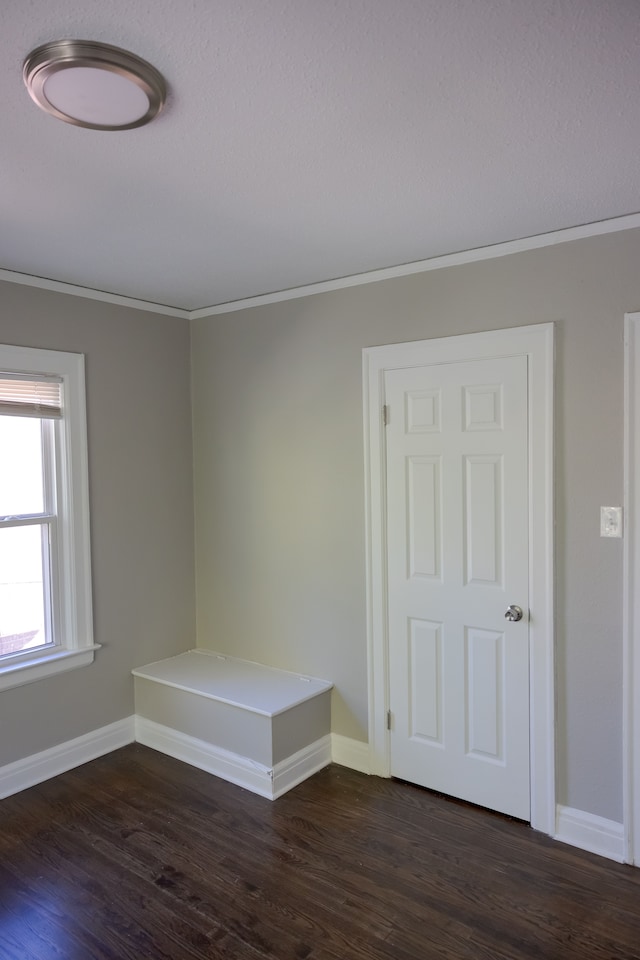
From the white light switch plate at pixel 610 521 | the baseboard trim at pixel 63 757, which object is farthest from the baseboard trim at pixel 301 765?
the white light switch plate at pixel 610 521

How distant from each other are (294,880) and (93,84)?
2.57 m

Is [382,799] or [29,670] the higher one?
[29,670]

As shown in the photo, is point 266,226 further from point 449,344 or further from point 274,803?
point 274,803

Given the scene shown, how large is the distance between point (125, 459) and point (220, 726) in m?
1.49

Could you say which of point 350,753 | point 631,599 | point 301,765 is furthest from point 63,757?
point 631,599

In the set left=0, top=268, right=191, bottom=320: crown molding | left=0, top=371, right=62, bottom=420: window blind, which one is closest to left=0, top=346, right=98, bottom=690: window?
left=0, top=371, right=62, bottom=420: window blind

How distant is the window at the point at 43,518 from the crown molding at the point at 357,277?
13.5 inches

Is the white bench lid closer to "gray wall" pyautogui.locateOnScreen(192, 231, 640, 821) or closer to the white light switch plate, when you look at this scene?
"gray wall" pyautogui.locateOnScreen(192, 231, 640, 821)

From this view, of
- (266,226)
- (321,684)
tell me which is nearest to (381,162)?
(266,226)

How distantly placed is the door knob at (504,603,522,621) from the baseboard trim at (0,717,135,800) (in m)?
2.17

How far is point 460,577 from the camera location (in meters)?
2.81

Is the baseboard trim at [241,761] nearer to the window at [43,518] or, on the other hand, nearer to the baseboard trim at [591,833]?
the window at [43,518]

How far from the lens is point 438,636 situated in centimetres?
289

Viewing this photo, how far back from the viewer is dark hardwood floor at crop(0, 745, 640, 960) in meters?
2.04
